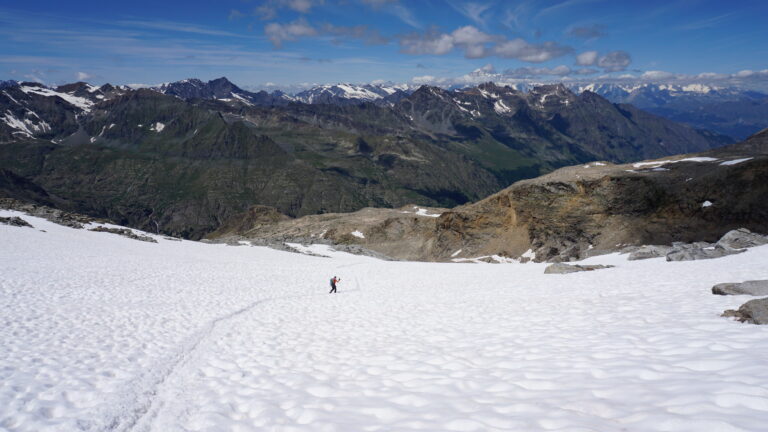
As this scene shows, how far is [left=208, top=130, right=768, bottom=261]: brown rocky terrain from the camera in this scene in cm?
4994

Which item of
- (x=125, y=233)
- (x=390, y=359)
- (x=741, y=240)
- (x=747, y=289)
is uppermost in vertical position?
(x=741, y=240)

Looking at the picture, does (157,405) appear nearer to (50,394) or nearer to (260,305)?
(50,394)

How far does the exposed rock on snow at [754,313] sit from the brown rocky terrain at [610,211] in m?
38.2

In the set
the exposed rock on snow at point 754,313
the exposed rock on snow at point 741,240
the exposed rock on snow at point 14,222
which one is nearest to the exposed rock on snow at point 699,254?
the exposed rock on snow at point 741,240

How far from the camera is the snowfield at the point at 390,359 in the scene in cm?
598

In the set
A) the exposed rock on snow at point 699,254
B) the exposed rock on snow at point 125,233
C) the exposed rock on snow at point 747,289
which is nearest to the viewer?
the exposed rock on snow at point 747,289

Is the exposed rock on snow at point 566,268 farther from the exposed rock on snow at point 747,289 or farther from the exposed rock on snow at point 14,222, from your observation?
the exposed rock on snow at point 14,222

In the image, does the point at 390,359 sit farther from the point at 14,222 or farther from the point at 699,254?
the point at 14,222

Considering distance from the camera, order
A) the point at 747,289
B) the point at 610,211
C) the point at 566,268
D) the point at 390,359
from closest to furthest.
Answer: the point at 390,359 → the point at 747,289 → the point at 566,268 → the point at 610,211

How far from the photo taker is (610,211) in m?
57.6

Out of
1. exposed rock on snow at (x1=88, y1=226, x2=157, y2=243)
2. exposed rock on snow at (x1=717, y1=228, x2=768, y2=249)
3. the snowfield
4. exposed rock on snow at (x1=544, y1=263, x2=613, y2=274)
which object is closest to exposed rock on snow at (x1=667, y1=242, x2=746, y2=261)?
exposed rock on snow at (x1=717, y1=228, x2=768, y2=249)

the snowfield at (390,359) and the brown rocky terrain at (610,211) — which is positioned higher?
the brown rocky terrain at (610,211)

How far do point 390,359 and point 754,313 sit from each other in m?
8.91

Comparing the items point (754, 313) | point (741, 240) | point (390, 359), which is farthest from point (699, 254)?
point (390, 359)
